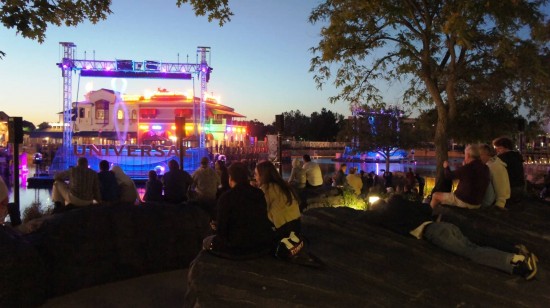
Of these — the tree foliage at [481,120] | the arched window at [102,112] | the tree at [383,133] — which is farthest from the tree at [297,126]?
the tree foliage at [481,120]

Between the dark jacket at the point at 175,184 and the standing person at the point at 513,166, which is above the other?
the standing person at the point at 513,166

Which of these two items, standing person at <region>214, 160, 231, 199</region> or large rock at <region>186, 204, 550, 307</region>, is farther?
standing person at <region>214, 160, 231, 199</region>

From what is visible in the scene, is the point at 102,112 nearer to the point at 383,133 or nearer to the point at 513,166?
the point at 383,133

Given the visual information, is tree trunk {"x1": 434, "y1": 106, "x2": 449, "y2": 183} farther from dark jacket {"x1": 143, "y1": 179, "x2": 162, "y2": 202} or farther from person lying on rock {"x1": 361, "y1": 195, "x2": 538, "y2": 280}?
dark jacket {"x1": 143, "y1": 179, "x2": 162, "y2": 202}

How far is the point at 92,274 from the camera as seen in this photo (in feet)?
19.5

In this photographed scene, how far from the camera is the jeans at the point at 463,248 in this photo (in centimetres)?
538

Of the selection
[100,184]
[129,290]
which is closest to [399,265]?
[129,290]

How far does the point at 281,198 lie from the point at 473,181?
123 inches

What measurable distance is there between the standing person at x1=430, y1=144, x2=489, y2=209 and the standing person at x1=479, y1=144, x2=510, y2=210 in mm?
346

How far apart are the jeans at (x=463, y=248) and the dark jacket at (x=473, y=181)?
1.03 metres

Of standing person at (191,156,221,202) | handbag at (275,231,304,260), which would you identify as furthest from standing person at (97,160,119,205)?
handbag at (275,231,304,260)

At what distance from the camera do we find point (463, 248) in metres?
5.68

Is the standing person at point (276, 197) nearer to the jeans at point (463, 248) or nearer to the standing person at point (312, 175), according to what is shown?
the jeans at point (463, 248)

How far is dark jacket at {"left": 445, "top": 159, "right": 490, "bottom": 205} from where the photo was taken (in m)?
6.55
